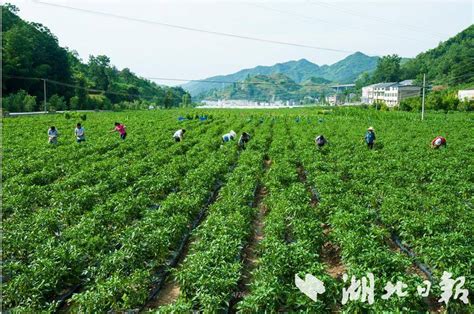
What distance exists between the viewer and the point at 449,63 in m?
106

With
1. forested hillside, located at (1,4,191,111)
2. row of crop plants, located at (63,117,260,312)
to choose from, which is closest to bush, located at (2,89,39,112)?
forested hillside, located at (1,4,191,111)

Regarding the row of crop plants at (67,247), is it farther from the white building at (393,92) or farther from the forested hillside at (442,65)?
the white building at (393,92)

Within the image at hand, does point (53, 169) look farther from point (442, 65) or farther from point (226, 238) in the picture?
point (442, 65)

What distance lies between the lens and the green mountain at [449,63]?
9812cm

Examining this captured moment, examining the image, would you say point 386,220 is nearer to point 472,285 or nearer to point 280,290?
point 472,285

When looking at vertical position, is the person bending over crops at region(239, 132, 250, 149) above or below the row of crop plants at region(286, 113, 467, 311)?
above

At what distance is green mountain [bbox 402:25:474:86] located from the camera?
322 feet

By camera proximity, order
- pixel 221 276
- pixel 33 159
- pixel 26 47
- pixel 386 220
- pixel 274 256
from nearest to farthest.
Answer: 1. pixel 221 276
2. pixel 274 256
3. pixel 386 220
4. pixel 33 159
5. pixel 26 47

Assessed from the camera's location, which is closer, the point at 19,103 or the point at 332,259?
the point at 332,259

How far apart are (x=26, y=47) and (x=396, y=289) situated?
3100 inches

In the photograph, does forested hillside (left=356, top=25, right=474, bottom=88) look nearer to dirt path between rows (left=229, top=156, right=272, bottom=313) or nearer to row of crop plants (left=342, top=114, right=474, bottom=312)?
row of crop plants (left=342, top=114, right=474, bottom=312)

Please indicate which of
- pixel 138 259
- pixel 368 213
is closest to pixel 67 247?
pixel 138 259

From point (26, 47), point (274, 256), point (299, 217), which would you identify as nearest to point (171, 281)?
point (274, 256)

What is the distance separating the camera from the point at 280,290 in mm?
5453
